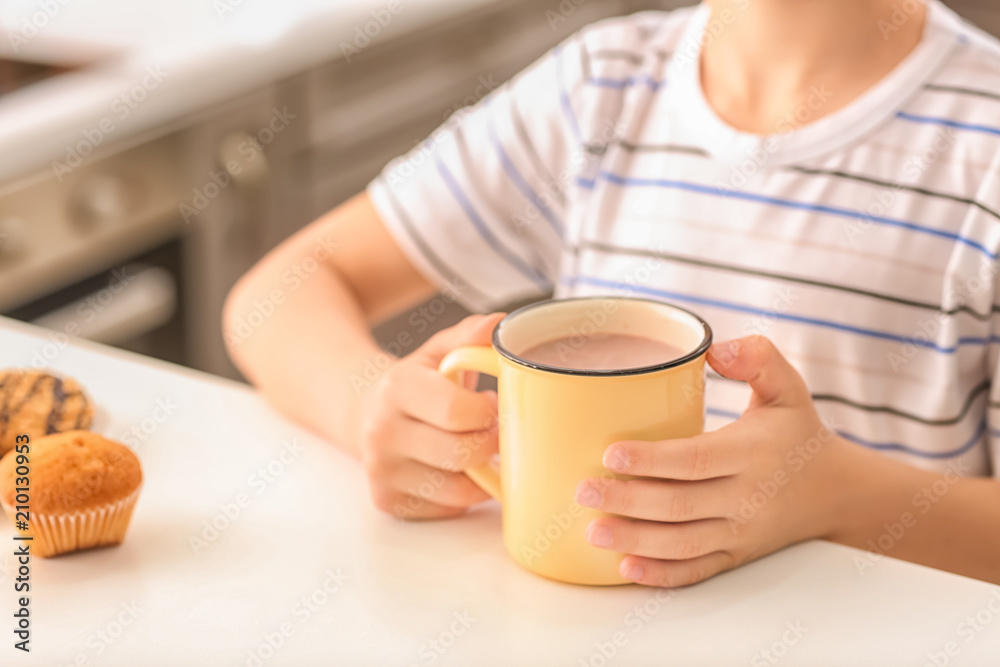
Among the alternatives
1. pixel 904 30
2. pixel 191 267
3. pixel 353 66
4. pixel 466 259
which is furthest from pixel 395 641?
pixel 353 66

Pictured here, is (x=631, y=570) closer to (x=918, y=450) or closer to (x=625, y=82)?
(x=918, y=450)

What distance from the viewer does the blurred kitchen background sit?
4.07 feet

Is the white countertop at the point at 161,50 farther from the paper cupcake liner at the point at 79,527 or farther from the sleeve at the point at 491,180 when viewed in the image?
the paper cupcake liner at the point at 79,527

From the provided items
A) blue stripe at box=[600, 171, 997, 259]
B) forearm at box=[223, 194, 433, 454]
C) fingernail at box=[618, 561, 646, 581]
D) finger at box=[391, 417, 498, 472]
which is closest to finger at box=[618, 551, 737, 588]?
fingernail at box=[618, 561, 646, 581]

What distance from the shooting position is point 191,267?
1.48 metres

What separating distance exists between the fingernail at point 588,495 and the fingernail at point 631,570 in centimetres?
4

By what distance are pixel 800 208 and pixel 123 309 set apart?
3.06 ft

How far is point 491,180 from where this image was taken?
3.02ft

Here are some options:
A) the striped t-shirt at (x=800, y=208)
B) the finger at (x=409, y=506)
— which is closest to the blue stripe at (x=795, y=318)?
the striped t-shirt at (x=800, y=208)

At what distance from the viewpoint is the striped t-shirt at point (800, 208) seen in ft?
2.54

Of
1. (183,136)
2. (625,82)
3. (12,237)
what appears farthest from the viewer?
(183,136)

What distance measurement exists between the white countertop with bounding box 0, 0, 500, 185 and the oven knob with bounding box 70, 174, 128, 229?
0.05 meters

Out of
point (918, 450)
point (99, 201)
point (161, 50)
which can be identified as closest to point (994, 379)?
point (918, 450)

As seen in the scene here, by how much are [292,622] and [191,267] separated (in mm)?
1042
